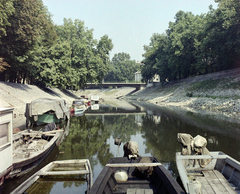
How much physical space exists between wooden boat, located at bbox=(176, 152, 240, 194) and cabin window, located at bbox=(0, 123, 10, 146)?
5.99 metres

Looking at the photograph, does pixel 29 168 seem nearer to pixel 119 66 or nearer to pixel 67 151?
pixel 67 151

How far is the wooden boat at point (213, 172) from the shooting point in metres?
6.87

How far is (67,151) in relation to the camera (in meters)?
12.7

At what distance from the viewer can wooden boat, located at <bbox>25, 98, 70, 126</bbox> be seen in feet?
67.6

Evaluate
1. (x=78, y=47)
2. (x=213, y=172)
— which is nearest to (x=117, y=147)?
(x=213, y=172)

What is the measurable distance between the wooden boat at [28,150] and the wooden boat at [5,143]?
91cm

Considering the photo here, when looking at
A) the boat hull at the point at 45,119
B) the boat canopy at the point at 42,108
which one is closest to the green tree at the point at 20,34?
the boat canopy at the point at 42,108

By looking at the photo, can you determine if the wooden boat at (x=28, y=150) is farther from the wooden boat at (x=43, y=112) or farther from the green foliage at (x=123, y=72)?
the green foliage at (x=123, y=72)

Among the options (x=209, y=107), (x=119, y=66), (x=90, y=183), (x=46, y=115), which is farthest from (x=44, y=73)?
(x=119, y=66)

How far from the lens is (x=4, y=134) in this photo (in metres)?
7.32

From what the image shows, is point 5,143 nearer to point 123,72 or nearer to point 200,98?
point 200,98

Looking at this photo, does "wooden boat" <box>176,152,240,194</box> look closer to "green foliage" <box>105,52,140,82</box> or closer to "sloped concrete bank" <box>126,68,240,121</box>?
"sloped concrete bank" <box>126,68,240,121</box>

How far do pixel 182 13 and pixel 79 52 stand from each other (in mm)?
37423

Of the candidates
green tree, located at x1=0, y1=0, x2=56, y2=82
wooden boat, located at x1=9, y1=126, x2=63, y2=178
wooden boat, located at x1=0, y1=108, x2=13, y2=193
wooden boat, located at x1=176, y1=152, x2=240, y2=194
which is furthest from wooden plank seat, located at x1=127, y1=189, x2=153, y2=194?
green tree, located at x1=0, y1=0, x2=56, y2=82
